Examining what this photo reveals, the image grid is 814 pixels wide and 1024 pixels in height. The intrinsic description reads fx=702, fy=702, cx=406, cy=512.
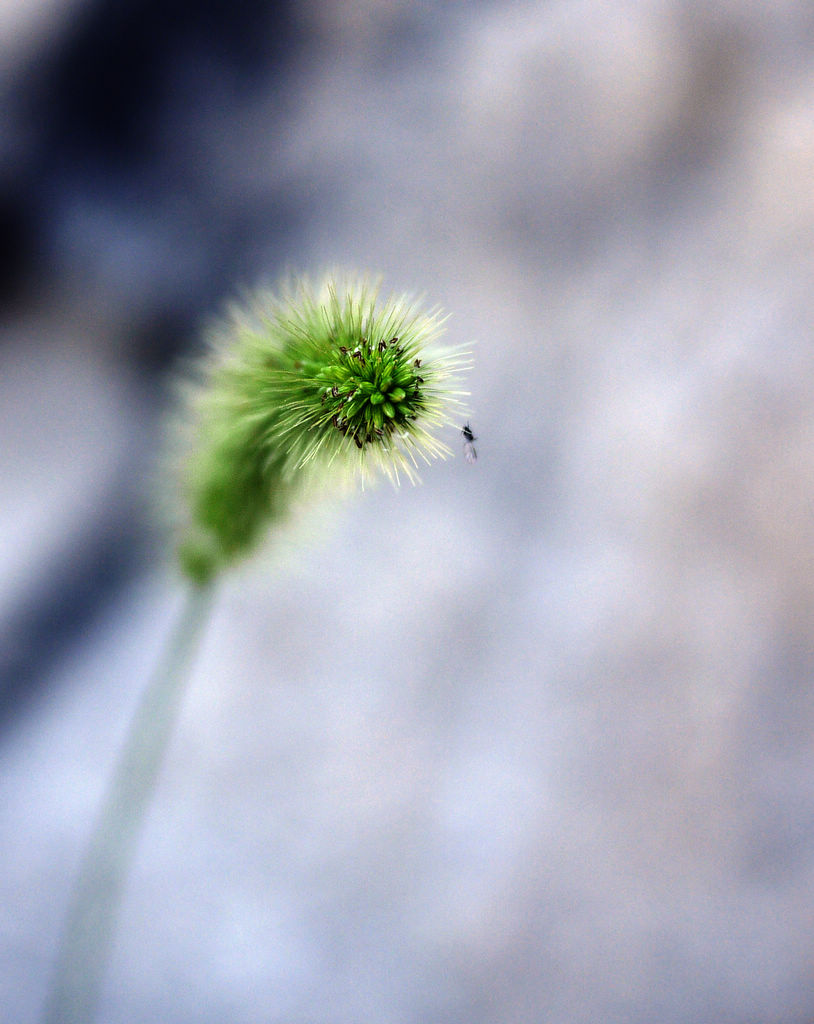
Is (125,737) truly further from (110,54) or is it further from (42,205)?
(110,54)

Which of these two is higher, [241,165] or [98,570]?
[241,165]

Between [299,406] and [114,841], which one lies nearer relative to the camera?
[299,406]

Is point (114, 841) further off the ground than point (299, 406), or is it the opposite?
point (299, 406)

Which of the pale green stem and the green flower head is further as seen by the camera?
the pale green stem

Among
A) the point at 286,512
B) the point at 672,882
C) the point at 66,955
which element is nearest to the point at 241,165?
the point at 286,512

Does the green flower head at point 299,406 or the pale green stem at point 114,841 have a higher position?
the green flower head at point 299,406
